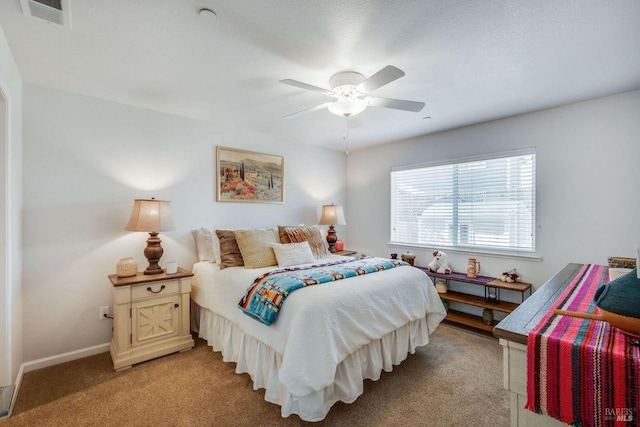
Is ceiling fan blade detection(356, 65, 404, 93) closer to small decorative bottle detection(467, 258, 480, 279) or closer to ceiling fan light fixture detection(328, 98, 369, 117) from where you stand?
ceiling fan light fixture detection(328, 98, 369, 117)

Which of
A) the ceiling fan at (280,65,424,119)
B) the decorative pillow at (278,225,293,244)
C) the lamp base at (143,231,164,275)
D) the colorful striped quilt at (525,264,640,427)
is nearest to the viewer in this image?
the colorful striped quilt at (525,264,640,427)

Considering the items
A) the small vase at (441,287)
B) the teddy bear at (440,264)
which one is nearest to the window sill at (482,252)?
the teddy bear at (440,264)

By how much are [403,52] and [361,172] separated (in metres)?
2.97

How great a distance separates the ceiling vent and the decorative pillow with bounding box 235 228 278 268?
6.66 ft

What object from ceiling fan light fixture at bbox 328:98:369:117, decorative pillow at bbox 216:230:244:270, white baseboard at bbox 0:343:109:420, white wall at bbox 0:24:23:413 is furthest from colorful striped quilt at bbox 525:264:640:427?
white baseboard at bbox 0:343:109:420

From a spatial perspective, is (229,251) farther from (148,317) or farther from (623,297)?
(623,297)

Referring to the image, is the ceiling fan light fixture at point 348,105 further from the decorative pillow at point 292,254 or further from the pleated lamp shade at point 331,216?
the pleated lamp shade at point 331,216

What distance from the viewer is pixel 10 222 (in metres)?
1.96

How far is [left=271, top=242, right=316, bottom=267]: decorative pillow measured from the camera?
116 inches

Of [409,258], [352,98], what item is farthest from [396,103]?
[409,258]

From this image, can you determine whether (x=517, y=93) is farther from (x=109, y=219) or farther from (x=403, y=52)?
(x=109, y=219)

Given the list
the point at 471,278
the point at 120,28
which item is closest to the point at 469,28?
the point at 120,28

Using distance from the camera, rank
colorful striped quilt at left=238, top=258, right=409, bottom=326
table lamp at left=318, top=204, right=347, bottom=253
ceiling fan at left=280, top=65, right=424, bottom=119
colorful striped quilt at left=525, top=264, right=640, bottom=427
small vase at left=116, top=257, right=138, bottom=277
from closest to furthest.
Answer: colorful striped quilt at left=525, top=264, right=640, bottom=427 → colorful striped quilt at left=238, top=258, right=409, bottom=326 → ceiling fan at left=280, top=65, right=424, bottom=119 → small vase at left=116, top=257, right=138, bottom=277 → table lamp at left=318, top=204, right=347, bottom=253

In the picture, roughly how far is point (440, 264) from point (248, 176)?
2.78 m
